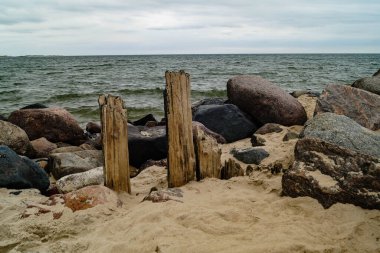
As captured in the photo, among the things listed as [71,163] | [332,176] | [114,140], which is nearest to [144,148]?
[71,163]

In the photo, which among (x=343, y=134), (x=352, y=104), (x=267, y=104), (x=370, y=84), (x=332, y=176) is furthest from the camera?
(x=370, y=84)

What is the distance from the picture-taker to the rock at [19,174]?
4809mm

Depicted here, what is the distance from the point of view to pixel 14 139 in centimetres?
683

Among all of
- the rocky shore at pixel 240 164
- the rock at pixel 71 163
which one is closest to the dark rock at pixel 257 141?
the rocky shore at pixel 240 164

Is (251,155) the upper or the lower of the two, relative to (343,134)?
lower

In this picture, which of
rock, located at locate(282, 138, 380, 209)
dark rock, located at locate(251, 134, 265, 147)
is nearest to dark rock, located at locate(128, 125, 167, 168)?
dark rock, located at locate(251, 134, 265, 147)

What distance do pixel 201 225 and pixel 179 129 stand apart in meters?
1.42

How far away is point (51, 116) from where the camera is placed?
8.38 m

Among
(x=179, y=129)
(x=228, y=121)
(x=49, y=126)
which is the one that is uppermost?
(x=179, y=129)

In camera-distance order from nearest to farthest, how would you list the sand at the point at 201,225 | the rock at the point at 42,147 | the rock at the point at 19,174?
the sand at the point at 201,225
the rock at the point at 19,174
the rock at the point at 42,147

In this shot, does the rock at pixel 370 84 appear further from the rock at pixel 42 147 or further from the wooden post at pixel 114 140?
the rock at pixel 42 147

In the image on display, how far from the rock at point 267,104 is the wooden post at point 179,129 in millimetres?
4190

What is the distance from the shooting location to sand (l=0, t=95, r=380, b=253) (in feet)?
9.76

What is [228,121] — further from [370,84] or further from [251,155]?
[370,84]
